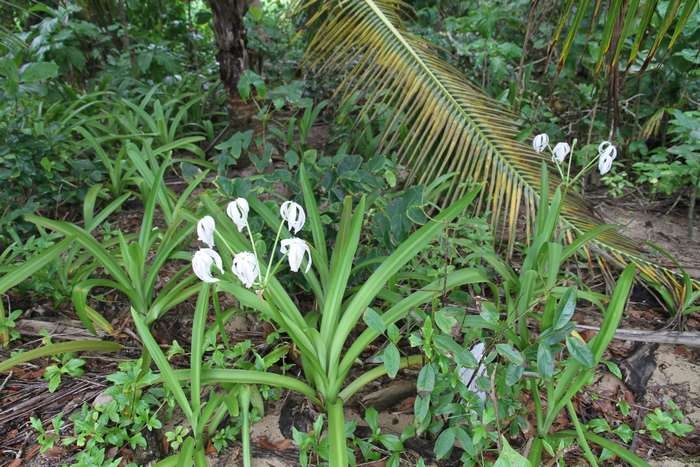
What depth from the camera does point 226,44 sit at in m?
3.22

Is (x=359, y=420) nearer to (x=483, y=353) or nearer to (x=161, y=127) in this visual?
(x=483, y=353)

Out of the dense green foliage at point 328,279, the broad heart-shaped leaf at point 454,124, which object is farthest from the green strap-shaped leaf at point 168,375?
the broad heart-shaped leaf at point 454,124

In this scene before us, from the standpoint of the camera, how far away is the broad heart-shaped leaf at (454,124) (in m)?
2.13

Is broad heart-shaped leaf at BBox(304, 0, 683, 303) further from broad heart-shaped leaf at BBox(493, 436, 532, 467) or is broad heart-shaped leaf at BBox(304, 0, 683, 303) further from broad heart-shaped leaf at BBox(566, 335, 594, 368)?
broad heart-shaped leaf at BBox(493, 436, 532, 467)

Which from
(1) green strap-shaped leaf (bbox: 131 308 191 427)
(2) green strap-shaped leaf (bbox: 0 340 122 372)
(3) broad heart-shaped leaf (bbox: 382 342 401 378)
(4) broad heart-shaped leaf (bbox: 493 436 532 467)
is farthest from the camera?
(2) green strap-shaped leaf (bbox: 0 340 122 372)

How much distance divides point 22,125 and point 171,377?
2.38 m

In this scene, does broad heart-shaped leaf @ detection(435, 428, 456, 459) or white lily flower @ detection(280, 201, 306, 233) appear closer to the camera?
white lily flower @ detection(280, 201, 306, 233)

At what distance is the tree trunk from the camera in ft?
10.2

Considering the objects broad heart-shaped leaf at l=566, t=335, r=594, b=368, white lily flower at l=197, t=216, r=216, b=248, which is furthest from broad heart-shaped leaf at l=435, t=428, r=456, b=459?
white lily flower at l=197, t=216, r=216, b=248

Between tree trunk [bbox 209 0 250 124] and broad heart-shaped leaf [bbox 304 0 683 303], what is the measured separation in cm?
62

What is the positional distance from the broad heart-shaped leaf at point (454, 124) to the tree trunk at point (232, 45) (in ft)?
2.02

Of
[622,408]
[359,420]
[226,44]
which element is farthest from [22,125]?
[622,408]

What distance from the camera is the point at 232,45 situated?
3.23 metres

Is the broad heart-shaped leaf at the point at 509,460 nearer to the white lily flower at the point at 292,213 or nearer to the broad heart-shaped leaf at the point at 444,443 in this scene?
Result: the broad heart-shaped leaf at the point at 444,443
